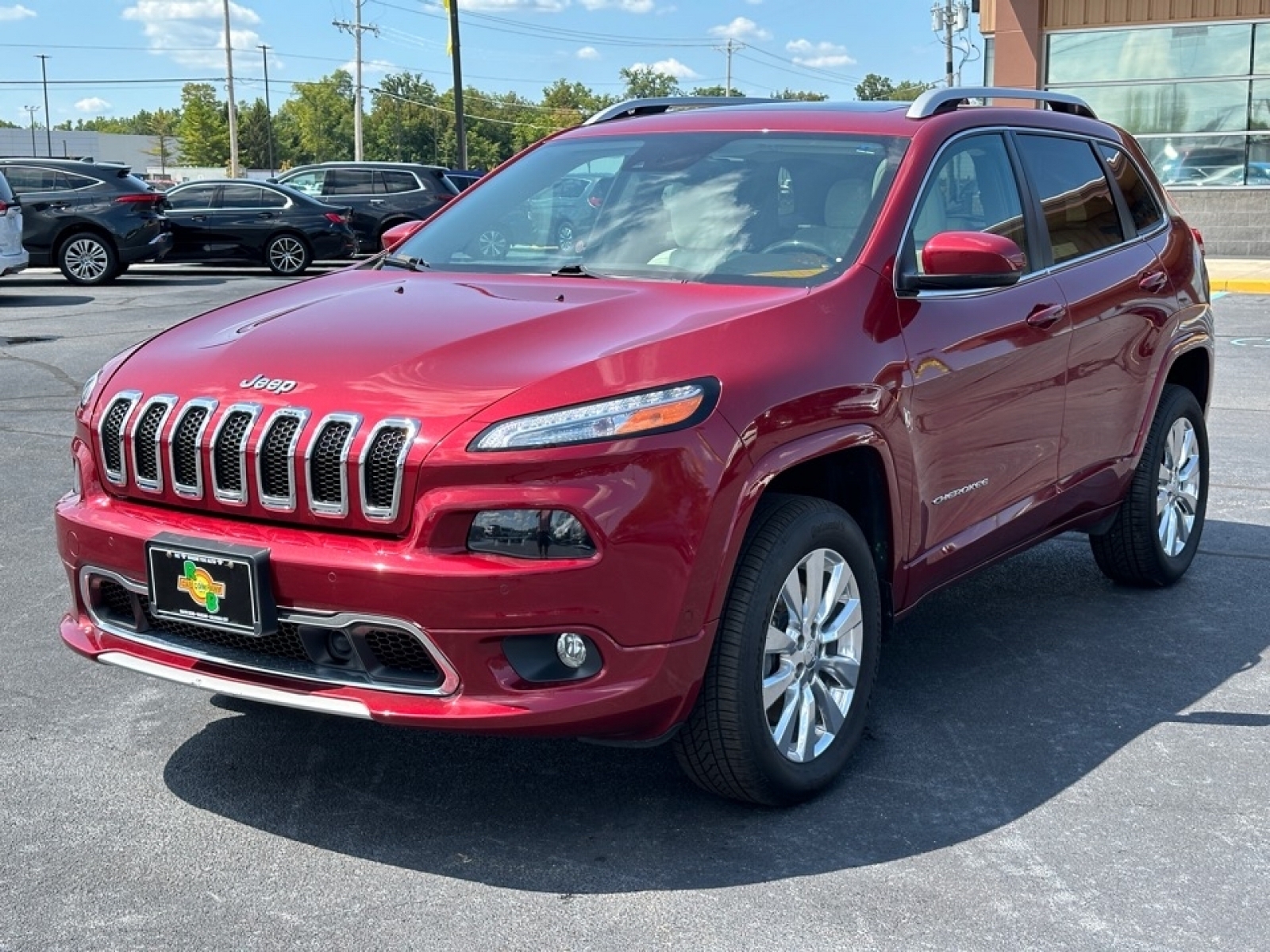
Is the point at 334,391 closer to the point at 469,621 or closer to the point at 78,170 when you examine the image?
the point at 469,621

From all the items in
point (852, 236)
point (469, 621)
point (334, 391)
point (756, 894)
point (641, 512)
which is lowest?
point (756, 894)

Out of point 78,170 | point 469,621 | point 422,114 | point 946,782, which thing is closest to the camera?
point 469,621

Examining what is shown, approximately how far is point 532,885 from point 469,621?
0.63 metres

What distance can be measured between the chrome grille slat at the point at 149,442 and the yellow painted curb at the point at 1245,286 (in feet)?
57.1

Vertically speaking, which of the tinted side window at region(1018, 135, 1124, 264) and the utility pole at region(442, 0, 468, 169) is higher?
the utility pole at region(442, 0, 468, 169)

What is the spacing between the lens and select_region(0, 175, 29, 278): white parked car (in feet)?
55.4

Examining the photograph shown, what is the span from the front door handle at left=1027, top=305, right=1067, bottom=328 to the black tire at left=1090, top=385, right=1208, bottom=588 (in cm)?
103

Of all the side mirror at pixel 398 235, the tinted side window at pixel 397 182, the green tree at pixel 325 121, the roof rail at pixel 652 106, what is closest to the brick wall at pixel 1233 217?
the tinted side window at pixel 397 182

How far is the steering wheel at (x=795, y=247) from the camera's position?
4.21m

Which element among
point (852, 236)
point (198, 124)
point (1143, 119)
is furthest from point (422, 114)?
point (852, 236)

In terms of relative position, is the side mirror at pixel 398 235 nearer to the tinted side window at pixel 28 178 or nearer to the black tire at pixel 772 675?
the black tire at pixel 772 675

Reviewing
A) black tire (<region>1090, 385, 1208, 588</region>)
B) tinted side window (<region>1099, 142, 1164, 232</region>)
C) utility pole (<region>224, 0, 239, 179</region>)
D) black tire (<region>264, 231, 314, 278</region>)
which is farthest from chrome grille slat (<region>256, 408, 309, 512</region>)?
utility pole (<region>224, 0, 239, 179</region>)

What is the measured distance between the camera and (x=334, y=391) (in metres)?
3.40

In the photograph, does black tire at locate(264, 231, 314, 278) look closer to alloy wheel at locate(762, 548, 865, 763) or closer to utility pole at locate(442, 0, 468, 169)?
utility pole at locate(442, 0, 468, 169)
